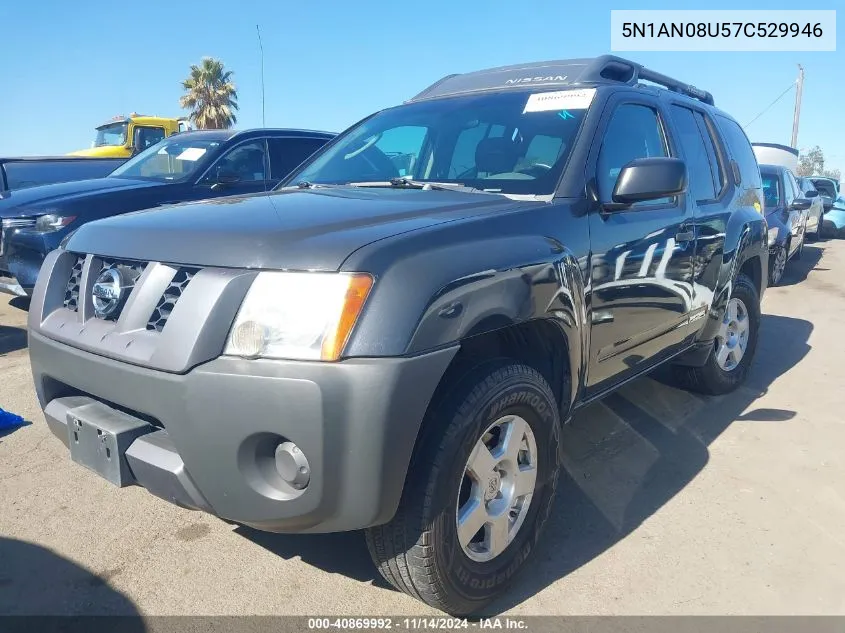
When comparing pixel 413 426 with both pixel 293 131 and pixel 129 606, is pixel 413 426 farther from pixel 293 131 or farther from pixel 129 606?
pixel 293 131

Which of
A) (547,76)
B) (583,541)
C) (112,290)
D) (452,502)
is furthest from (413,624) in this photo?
(547,76)

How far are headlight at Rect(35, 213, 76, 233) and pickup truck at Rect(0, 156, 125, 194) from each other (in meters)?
3.55

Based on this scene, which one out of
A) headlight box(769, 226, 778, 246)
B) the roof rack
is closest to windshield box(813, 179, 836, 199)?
headlight box(769, 226, 778, 246)

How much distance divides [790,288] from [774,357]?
4437 mm

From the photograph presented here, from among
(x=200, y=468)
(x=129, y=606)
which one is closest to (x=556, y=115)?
(x=200, y=468)

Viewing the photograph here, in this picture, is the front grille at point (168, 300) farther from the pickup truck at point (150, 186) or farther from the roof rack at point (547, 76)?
the pickup truck at point (150, 186)

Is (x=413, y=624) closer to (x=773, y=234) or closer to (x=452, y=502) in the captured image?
(x=452, y=502)

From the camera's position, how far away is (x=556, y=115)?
299 centimetres

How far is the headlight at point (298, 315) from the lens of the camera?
1816 millimetres

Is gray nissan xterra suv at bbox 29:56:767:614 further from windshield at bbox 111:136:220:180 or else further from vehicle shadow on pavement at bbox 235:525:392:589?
windshield at bbox 111:136:220:180

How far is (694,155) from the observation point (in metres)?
3.88

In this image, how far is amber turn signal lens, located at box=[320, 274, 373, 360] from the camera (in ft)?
5.93

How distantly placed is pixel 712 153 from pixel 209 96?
29.1 m

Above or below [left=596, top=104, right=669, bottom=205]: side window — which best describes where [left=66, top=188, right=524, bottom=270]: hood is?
below
